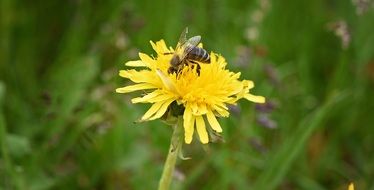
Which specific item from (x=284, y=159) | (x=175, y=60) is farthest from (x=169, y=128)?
(x=175, y=60)

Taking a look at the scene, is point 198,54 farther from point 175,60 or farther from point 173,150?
point 173,150

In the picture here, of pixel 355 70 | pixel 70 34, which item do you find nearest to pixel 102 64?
pixel 70 34

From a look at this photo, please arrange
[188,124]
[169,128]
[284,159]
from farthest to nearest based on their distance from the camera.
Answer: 1. [169,128]
2. [284,159]
3. [188,124]

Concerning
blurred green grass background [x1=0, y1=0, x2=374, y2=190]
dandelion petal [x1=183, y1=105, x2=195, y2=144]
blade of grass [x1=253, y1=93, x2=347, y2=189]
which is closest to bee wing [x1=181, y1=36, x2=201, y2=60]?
dandelion petal [x1=183, y1=105, x2=195, y2=144]

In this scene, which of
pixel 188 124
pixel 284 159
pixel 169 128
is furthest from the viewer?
pixel 169 128

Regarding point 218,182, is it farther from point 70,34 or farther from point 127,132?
point 70,34

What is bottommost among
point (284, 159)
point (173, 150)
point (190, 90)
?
point (173, 150)
